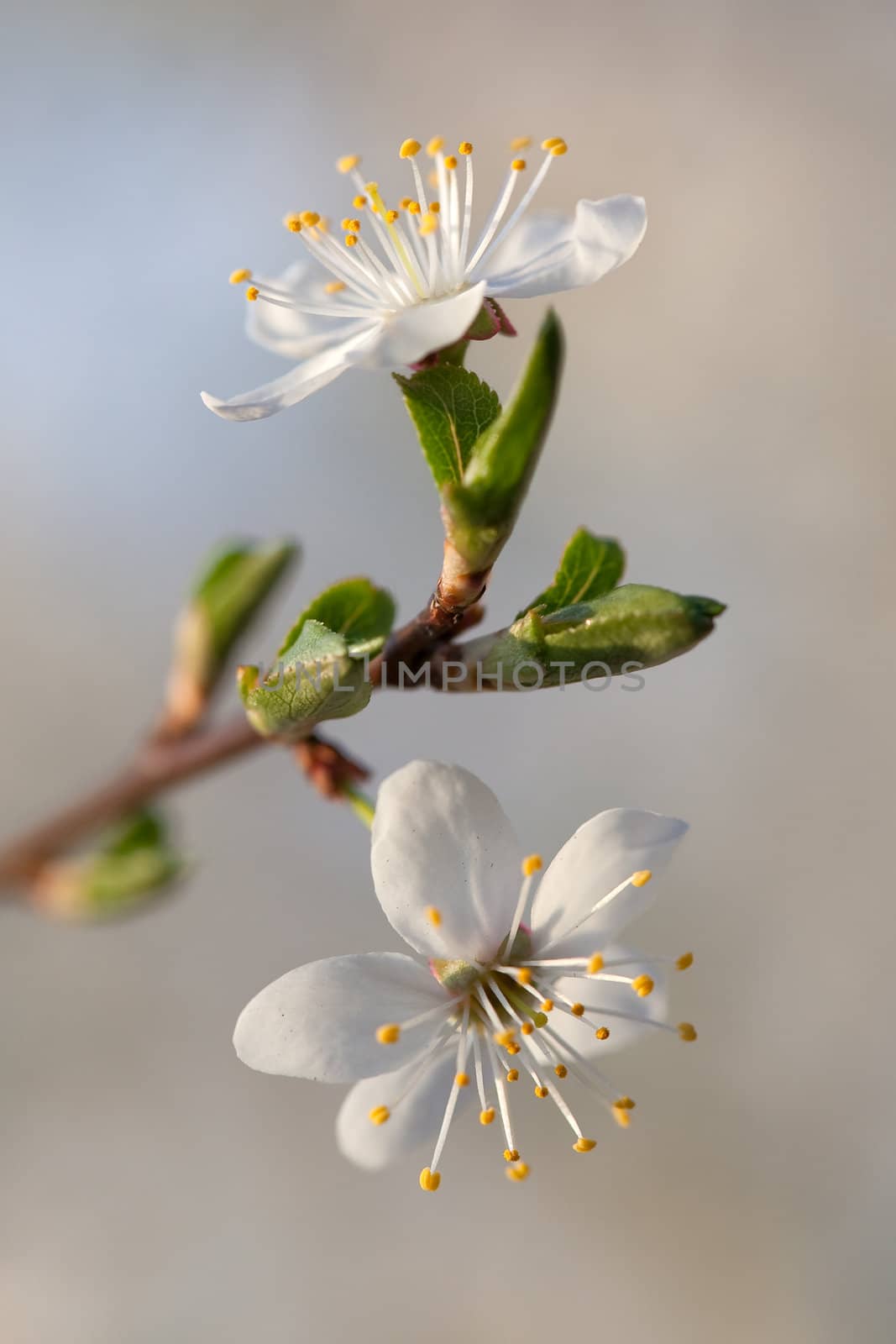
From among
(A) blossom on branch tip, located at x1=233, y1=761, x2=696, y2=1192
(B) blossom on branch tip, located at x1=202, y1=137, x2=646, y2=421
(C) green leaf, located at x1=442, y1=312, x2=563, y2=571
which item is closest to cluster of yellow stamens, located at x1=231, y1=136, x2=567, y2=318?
(B) blossom on branch tip, located at x1=202, y1=137, x2=646, y2=421

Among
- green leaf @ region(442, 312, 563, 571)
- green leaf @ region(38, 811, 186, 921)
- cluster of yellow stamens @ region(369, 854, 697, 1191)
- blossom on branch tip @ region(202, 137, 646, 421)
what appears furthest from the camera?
green leaf @ region(38, 811, 186, 921)

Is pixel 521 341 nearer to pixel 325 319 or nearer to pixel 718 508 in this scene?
pixel 718 508

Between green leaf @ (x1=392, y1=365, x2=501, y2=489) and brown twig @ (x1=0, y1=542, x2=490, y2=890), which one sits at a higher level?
green leaf @ (x1=392, y1=365, x2=501, y2=489)

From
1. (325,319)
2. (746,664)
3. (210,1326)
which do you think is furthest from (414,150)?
(210,1326)

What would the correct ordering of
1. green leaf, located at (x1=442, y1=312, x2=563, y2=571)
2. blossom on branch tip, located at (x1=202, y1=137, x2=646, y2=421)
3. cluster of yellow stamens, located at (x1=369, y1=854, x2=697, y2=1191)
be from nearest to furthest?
green leaf, located at (x1=442, y1=312, x2=563, y2=571)
blossom on branch tip, located at (x1=202, y1=137, x2=646, y2=421)
cluster of yellow stamens, located at (x1=369, y1=854, x2=697, y2=1191)

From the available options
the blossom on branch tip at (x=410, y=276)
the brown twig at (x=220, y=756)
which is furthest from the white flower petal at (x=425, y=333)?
the brown twig at (x=220, y=756)

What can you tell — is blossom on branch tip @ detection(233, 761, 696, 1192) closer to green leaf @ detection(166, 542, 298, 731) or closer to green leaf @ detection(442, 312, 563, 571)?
green leaf @ detection(442, 312, 563, 571)
